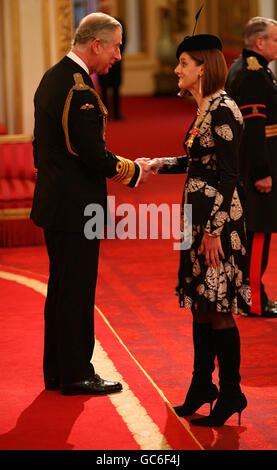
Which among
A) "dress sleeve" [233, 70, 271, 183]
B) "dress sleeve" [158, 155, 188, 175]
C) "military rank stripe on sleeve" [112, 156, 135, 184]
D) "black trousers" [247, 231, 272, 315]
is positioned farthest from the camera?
"black trousers" [247, 231, 272, 315]

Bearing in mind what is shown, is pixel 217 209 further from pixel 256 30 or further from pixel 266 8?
pixel 266 8

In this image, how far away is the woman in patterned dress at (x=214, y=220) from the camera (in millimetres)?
3479

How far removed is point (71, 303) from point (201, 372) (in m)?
0.63

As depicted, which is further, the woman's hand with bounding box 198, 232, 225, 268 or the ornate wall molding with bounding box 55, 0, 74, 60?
the ornate wall molding with bounding box 55, 0, 74, 60

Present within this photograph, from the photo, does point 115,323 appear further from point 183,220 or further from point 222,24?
point 222,24

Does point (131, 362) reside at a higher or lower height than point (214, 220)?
lower

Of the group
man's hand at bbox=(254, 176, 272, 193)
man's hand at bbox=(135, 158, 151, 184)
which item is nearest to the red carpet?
man's hand at bbox=(254, 176, 272, 193)

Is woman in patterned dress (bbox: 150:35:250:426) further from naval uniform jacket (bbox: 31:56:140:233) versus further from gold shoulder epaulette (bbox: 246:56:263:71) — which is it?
gold shoulder epaulette (bbox: 246:56:263:71)

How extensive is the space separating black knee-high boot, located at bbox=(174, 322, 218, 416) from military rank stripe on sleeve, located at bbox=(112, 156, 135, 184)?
0.67 meters

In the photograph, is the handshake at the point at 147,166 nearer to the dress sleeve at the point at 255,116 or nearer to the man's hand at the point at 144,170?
the man's hand at the point at 144,170

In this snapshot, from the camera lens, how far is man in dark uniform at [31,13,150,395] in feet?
12.1

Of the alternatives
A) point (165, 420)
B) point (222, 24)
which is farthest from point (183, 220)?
point (222, 24)

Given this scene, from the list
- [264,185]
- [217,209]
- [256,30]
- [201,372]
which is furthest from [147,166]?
[256,30]

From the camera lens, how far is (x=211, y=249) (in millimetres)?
3498
